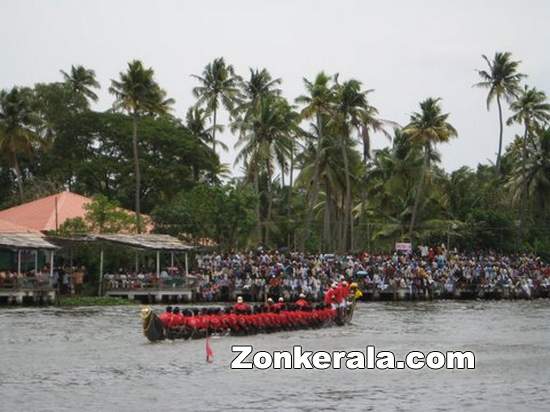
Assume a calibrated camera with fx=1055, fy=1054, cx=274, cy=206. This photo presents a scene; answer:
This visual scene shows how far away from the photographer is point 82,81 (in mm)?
89312

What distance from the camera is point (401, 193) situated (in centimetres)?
8169

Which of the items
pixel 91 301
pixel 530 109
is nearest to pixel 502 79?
pixel 530 109

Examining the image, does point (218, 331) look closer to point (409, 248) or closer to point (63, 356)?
point (63, 356)

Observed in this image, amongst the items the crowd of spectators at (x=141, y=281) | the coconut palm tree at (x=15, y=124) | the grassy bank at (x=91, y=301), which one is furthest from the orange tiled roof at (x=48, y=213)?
the grassy bank at (x=91, y=301)

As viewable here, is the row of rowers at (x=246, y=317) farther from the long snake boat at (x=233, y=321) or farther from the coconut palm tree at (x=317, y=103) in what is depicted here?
the coconut palm tree at (x=317, y=103)

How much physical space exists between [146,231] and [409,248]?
657 inches

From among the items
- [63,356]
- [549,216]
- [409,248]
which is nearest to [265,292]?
[409,248]

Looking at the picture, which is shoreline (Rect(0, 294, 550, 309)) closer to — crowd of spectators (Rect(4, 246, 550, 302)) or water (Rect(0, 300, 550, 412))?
crowd of spectators (Rect(4, 246, 550, 302))

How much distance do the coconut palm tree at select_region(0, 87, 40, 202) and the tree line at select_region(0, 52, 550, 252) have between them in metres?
0.10

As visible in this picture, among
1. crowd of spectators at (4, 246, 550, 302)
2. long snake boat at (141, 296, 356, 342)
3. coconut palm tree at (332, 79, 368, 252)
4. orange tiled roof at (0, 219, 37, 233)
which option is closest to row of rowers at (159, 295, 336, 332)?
long snake boat at (141, 296, 356, 342)

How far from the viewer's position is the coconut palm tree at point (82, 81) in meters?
88.5

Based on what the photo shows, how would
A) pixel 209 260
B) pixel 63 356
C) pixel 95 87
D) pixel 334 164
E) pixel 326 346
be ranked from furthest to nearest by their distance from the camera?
pixel 95 87
pixel 334 164
pixel 209 260
pixel 326 346
pixel 63 356

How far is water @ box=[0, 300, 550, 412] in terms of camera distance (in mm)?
21734

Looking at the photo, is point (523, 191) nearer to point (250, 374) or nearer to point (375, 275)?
point (375, 275)
